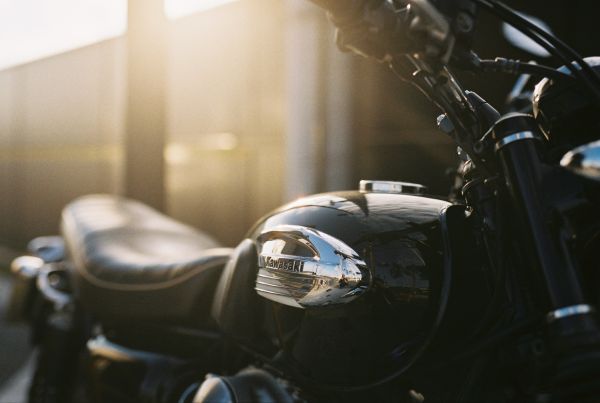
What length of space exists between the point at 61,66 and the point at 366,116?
20.1 ft

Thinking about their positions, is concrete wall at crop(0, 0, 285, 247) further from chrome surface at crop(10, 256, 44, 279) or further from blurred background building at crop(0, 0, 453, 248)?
chrome surface at crop(10, 256, 44, 279)

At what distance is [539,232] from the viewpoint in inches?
25.9

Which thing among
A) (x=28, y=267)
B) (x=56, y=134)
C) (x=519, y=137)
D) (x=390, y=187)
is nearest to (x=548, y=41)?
(x=519, y=137)

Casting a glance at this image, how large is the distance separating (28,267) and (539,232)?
6.14 feet

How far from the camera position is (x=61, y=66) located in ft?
31.3

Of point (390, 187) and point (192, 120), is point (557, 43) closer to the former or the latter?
point (390, 187)

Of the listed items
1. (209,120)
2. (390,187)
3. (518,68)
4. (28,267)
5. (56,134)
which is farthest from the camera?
(56,134)

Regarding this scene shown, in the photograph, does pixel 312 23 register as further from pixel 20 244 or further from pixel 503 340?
pixel 20 244

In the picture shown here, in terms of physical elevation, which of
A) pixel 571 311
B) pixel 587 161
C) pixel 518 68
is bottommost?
pixel 571 311

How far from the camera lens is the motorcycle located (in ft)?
2.16

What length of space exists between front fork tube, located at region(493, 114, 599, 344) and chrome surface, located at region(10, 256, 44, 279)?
5.87 feet

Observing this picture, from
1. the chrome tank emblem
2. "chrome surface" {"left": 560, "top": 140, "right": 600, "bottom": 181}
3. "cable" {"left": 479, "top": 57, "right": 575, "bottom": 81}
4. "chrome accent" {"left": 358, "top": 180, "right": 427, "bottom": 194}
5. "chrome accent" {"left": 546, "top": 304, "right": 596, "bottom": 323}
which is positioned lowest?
"chrome accent" {"left": 546, "top": 304, "right": 596, "bottom": 323}

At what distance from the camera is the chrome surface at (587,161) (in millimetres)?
546

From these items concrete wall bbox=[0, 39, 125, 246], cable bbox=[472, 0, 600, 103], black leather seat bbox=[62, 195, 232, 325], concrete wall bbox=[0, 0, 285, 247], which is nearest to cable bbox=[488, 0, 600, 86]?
cable bbox=[472, 0, 600, 103]
